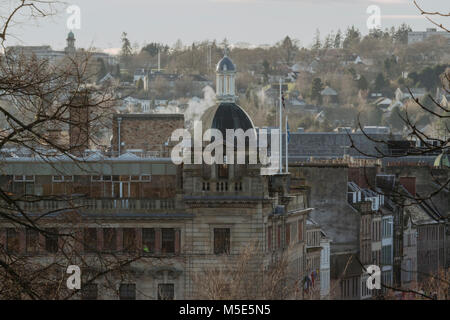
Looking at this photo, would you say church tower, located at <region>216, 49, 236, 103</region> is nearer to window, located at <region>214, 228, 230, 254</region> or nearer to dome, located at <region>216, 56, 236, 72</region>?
dome, located at <region>216, 56, 236, 72</region>

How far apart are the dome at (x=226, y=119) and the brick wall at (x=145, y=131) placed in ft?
27.1

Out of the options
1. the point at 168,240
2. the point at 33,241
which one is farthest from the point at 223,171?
the point at 33,241

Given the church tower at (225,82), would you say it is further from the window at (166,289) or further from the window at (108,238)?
the window at (166,289)

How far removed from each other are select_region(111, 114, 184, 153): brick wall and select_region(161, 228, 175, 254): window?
14482mm

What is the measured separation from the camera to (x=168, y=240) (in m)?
66.1

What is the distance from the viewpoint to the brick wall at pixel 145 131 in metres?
80.4

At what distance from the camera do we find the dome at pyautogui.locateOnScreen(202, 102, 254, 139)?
230 feet

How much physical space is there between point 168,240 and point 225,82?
38.5 ft

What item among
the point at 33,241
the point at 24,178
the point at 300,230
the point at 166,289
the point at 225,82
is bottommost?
the point at 166,289

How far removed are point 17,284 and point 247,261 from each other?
1578 inches

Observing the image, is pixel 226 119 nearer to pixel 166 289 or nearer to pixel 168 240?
pixel 168 240

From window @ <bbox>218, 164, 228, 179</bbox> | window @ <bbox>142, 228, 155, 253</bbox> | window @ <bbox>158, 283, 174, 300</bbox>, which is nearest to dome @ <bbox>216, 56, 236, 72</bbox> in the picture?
window @ <bbox>218, 164, 228, 179</bbox>

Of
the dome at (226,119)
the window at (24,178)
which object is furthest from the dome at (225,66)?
the window at (24,178)
